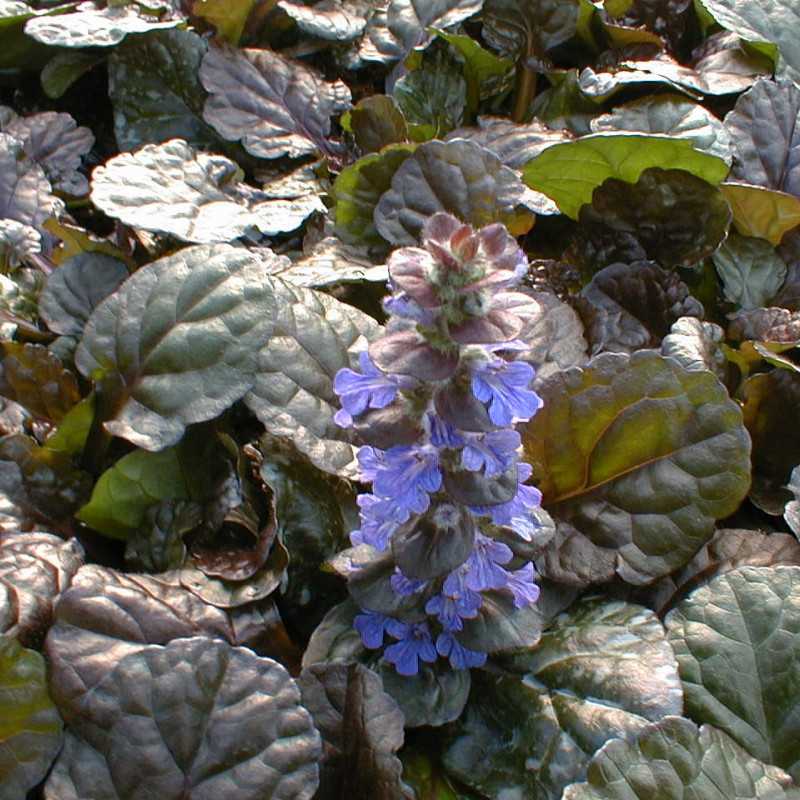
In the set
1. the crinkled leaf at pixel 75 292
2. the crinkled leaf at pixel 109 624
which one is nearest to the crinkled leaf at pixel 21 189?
the crinkled leaf at pixel 75 292

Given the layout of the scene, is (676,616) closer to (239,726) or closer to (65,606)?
(239,726)

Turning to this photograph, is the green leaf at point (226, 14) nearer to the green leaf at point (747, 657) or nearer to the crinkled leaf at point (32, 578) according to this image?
the crinkled leaf at point (32, 578)

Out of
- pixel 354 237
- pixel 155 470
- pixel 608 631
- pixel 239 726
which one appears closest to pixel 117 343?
pixel 155 470

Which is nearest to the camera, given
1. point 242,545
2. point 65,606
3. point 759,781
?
point 759,781

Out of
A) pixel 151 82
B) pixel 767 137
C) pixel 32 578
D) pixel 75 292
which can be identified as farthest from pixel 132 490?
pixel 767 137

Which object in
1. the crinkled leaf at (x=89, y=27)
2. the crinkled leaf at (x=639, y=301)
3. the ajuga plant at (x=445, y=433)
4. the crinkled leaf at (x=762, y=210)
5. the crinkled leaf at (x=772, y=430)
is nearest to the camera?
the ajuga plant at (x=445, y=433)

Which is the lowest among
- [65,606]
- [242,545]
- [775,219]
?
[242,545]

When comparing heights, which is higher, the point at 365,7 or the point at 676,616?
the point at 365,7

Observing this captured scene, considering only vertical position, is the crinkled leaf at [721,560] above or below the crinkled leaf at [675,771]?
below
